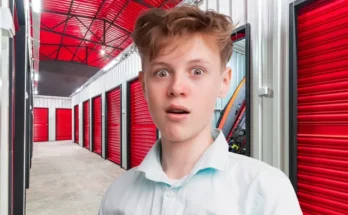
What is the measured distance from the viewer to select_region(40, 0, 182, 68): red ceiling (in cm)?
897

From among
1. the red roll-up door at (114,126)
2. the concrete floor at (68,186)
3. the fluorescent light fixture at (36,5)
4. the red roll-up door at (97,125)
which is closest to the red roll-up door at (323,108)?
the concrete floor at (68,186)

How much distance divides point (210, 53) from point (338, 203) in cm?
204

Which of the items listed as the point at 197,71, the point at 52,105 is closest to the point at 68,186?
the point at 197,71

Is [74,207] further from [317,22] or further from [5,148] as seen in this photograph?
[317,22]

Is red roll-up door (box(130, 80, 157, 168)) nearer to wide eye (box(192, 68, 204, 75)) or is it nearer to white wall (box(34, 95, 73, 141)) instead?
wide eye (box(192, 68, 204, 75))

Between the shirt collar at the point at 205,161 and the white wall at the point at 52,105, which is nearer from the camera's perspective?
the shirt collar at the point at 205,161

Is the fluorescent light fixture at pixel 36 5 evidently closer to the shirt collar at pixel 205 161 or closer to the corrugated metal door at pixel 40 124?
the shirt collar at pixel 205 161

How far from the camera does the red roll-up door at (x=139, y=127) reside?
5.88 meters

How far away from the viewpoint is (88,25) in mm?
11078

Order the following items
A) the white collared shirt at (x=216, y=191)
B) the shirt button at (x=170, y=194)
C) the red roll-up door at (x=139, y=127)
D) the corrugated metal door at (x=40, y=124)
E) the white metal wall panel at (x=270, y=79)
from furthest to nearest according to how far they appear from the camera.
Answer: the corrugated metal door at (x=40, y=124), the red roll-up door at (x=139, y=127), the white metal wall panel at (x=270, y=79), the shirt button at (x=170, y=194), the white collared shirt at (x=216, y=191)

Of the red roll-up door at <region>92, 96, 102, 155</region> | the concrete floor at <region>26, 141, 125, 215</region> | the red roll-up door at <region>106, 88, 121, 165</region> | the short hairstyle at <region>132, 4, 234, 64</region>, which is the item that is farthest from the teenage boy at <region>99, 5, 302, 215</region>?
the red roll-up door at <region>92, 96, 102, 155</region>

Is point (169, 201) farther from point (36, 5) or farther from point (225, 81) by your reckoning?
point (36, 5)

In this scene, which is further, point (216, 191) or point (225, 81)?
point (225, 81)

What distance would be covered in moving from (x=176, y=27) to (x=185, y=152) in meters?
0.56
